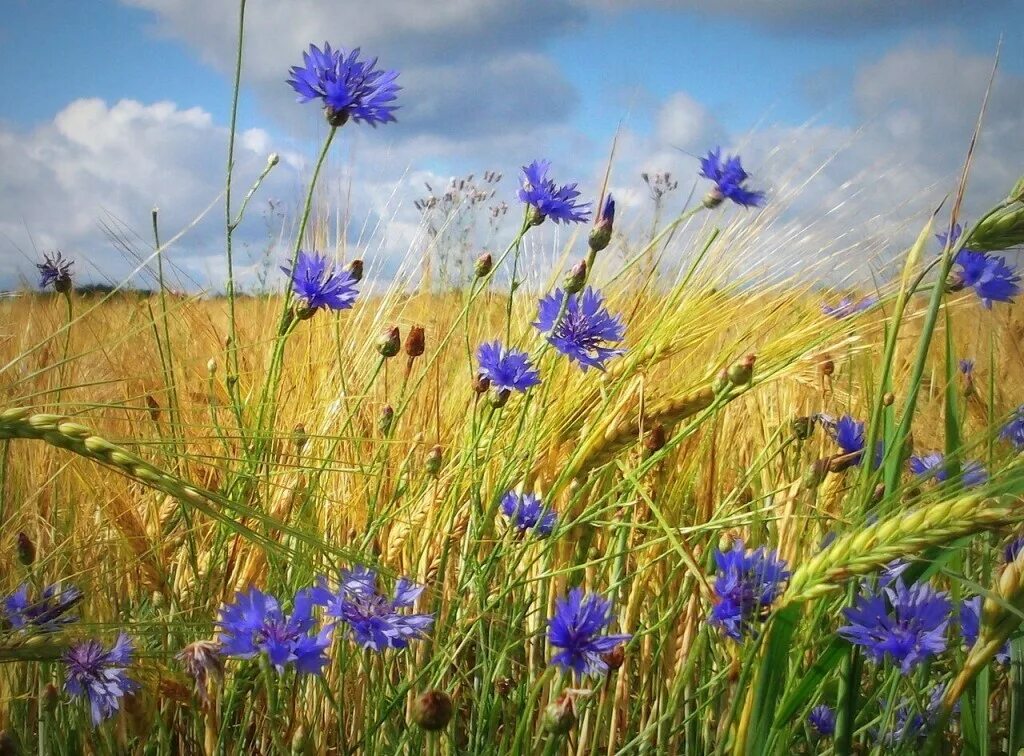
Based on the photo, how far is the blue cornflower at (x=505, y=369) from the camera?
3.58ft

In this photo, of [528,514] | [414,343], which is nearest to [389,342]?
[414,343]

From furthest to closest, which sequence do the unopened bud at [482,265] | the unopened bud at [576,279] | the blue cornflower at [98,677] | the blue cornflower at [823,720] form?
the unopened bud at [482,265] → the unopened bud at [576,279] → the blue cornflower at [823,720] → the blue cornflower at [98,677]

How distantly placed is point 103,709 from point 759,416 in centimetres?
114

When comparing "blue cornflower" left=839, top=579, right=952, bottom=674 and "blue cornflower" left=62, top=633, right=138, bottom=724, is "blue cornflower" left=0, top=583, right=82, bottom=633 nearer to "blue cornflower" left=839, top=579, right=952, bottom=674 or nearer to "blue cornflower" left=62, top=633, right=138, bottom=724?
"blue cornflower" left=62, top=633, right=138, bottom=724

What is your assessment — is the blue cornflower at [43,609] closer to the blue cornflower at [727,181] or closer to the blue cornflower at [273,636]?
the blue cornflower at [273,636]

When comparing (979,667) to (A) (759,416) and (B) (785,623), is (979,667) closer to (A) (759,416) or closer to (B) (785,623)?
(B) (785,623)

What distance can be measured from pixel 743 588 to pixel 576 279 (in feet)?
1.48

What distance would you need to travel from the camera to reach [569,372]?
1.30m

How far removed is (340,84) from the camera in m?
1.21

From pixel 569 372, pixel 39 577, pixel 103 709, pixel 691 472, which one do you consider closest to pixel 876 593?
pixel 691 472

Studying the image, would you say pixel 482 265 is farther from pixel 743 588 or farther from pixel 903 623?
pixel 903 623

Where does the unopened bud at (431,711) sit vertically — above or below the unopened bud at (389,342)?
below

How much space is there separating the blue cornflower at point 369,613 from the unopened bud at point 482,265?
61 centimetres

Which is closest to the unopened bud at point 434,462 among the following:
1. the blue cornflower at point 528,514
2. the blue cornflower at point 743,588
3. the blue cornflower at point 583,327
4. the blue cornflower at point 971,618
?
the blue cornflower at point 528,514
